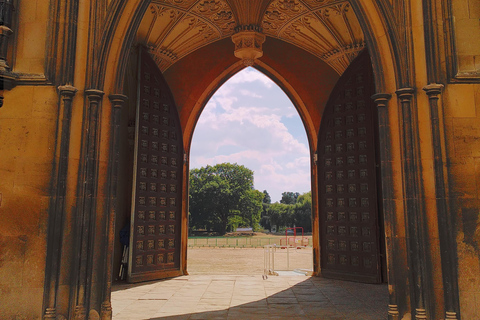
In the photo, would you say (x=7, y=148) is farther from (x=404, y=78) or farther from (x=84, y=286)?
(x=404, y=78)

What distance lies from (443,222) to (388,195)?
793 mm

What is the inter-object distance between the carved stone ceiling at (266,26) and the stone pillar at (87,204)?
5.39 meters

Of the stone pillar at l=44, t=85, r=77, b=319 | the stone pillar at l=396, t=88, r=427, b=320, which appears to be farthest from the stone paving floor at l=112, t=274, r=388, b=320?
the stone pillar at l=44, t=85, r=77, b=319

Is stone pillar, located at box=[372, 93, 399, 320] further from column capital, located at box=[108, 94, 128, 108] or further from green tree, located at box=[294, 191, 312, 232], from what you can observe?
green tree, located at box=[294, 191, 312, 232]

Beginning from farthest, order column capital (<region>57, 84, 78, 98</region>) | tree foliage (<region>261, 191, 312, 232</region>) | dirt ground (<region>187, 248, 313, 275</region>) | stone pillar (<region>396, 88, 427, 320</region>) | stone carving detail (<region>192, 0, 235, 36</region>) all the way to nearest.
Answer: tree foliage (<region>261, 191, 312, 232</region>) < dirt ground (<region>187, 248, 313, 275</region>) < stone carving detail (<region>192, 0, 235, 36</region>) < column capital (<region>57, 84, 78, 98</region>) < stone pillar (<region>396, 88, 427, 320</region>)

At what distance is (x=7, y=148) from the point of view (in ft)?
17.4

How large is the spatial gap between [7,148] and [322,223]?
8.36 m

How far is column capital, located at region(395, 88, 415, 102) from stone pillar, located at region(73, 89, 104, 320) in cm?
450

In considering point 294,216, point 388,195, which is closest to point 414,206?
point 388,195

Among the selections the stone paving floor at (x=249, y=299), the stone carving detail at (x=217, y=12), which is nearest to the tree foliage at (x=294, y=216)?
the stone carving detail at (x=217, y=12)

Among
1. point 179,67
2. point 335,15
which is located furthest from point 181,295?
point 335,15

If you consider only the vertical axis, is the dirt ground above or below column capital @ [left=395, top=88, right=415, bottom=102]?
below

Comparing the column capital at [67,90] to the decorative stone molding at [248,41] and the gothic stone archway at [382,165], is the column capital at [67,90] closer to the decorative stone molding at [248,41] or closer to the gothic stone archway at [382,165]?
the gothic stone archway at [382,165]

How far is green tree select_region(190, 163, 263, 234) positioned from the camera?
52484 mm
